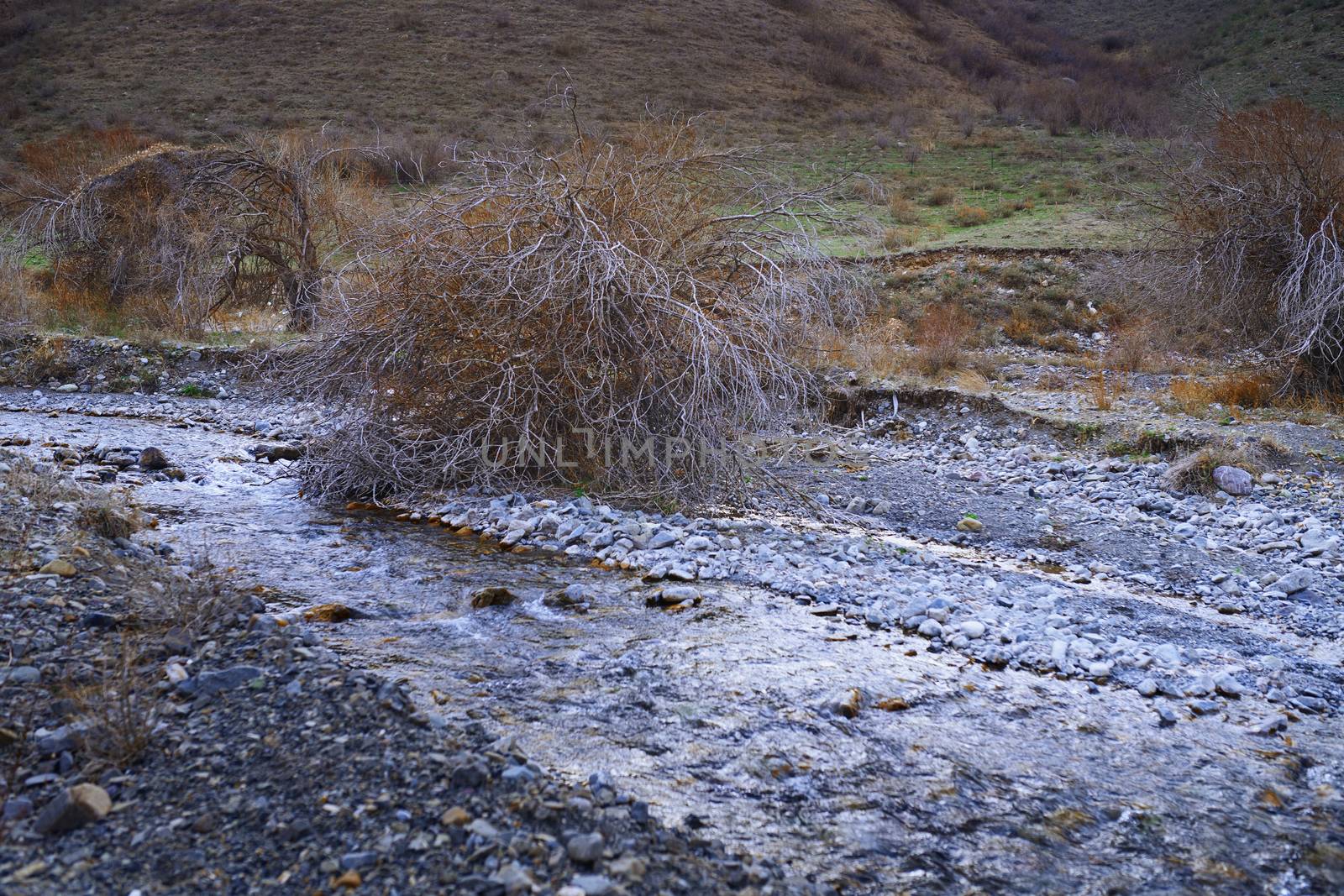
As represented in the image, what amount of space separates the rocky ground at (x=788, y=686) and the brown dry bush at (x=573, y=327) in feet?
1.53

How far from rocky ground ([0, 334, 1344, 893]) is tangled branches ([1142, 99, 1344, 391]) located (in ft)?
9.90

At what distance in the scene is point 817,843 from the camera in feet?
9.96

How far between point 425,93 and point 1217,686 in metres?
31.0

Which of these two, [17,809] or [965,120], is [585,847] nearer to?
[17,809]

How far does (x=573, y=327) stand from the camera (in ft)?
22.4

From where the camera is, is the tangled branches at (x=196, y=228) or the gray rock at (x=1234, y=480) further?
the tangled branches at (x=196, y=228)

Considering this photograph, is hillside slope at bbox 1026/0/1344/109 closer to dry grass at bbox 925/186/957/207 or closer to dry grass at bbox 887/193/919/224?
dry grass at bbox 925/186/957/207

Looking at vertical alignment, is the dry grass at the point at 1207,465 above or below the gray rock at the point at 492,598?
below

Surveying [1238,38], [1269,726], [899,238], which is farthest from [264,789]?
[1238,38]

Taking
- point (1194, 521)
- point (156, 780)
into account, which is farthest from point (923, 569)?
point (156, 780)

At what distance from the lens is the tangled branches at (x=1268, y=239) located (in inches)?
397

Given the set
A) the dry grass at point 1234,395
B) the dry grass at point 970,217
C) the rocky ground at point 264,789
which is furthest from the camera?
the dry grass at point 970,217

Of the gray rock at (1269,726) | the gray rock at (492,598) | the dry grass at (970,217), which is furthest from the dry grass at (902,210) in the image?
the gray rock at (1269,726)

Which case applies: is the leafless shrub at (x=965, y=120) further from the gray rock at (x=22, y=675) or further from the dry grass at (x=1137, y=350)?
the gray rock at (x=22, y=675)
